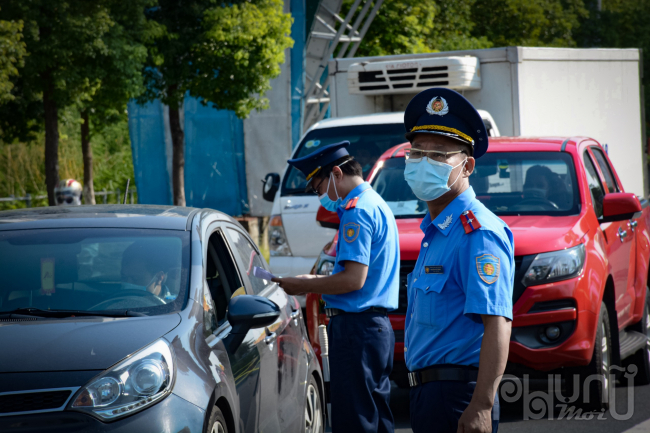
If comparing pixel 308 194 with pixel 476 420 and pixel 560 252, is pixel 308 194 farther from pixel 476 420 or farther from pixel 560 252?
pixel 476 420

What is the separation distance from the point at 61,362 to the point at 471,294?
1.60 metres

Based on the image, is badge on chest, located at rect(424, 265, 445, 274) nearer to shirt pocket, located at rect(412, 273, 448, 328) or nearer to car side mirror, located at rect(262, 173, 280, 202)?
shirt pocket, located at rect(412, 273, 448, 328)

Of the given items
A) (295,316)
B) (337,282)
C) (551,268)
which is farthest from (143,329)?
(551,268)

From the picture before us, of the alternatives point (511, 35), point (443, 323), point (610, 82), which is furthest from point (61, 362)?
point (511, 35)

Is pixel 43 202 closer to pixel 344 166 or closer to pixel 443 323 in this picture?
pixel 344 166

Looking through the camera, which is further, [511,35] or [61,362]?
[511,35]

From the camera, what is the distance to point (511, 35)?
Answer: 125 ft

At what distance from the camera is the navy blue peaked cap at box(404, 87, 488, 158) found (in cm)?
310

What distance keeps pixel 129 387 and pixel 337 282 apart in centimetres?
134

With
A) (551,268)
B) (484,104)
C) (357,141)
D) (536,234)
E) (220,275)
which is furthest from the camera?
(484,104)

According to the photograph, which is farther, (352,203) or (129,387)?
(352,203)

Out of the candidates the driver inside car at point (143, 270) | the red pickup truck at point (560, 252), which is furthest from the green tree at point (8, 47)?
the driver inside car at point (143, 270)

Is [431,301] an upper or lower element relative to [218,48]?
lower

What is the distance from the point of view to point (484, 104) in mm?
11945
